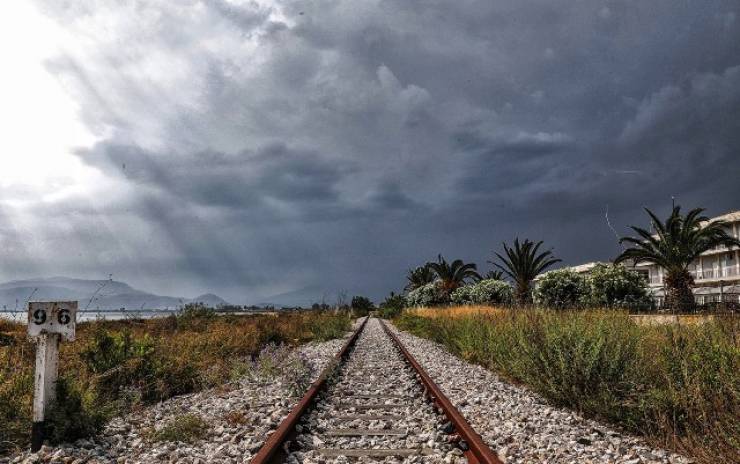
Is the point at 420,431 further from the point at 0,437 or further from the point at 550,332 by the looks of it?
the point at 0,437

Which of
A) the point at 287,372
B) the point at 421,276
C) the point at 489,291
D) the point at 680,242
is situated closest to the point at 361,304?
the point at 421,276

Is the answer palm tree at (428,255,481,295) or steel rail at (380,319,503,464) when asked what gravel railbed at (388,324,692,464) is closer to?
steel rail at (380,319,503,464)

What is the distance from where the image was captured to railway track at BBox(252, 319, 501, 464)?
497cm

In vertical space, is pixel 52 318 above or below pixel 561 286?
below

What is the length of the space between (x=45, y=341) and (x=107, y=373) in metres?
1.87

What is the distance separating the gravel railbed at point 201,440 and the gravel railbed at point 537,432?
253cm

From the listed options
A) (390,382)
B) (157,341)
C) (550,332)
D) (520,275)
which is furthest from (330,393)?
(520,275)

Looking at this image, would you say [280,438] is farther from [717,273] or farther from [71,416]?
[717,273]

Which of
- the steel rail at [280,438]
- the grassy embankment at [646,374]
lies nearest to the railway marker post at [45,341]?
the steel rail at [280,438]

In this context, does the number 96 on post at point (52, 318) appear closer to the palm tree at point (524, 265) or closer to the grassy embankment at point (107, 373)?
the grassy embankment at point (107, 373)

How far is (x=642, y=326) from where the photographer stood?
8344 mm

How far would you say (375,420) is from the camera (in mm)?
6508

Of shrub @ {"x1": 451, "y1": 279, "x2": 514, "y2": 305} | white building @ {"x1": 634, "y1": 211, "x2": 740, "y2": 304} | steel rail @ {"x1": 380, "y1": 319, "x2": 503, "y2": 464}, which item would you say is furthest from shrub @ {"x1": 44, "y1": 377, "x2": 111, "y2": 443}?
white building @ {"x1": 634, "y1": 211, "x2": 740, "y2": 304}

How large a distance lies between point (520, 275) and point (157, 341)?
1142 inches
